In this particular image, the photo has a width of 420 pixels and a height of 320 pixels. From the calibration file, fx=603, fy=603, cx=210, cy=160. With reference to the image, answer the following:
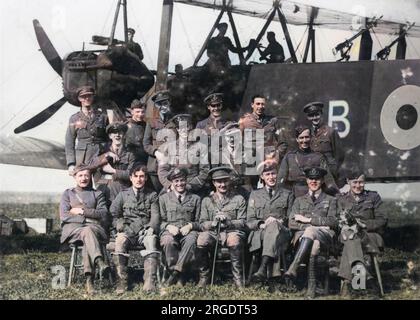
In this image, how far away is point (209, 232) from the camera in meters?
5.31

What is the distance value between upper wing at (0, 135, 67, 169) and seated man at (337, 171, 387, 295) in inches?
109

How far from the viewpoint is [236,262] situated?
5.23m

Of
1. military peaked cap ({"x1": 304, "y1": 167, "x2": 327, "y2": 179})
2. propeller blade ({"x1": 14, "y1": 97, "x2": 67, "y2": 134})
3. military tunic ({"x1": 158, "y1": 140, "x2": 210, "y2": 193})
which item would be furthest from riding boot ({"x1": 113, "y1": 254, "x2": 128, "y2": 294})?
military peaked cap ({"x1": 304, "y1": 167, "x2": 327, "y2": 179})

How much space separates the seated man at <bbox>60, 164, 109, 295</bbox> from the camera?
5316 millimetres

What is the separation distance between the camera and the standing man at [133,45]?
235 inches

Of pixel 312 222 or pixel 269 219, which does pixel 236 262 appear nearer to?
pixel 269 219

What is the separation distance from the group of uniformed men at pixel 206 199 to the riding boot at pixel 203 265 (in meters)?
0.01

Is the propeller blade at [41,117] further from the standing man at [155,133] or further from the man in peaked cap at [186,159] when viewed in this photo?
the man in peaked cap at [186,159]

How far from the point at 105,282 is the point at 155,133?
146cm

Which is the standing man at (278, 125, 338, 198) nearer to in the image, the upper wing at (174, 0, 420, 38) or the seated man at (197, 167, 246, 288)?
the seated man at (197, 167, 246, 288)

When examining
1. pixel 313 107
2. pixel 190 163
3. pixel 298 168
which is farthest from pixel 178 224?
pixel 313 107
